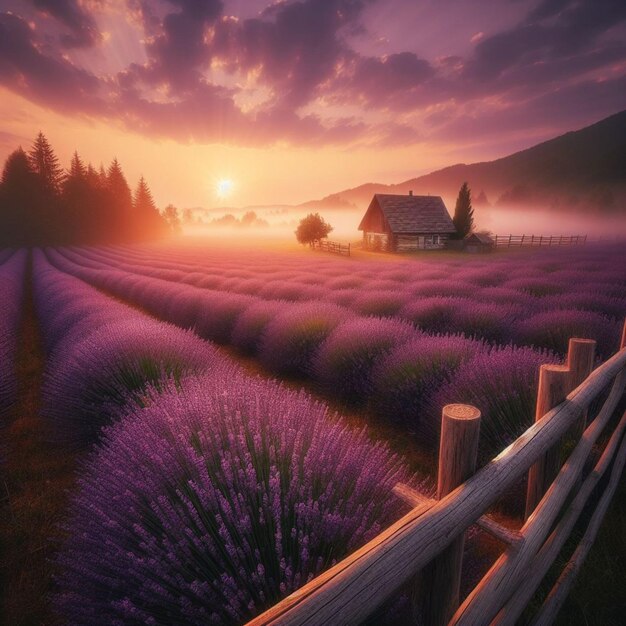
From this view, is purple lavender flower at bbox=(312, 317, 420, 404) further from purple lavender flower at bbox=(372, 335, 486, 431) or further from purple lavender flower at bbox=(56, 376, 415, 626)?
purple lavender flower at bbox=(56, 376, 415, 626)

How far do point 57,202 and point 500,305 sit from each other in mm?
51011

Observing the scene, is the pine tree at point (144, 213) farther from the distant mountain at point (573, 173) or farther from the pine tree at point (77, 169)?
the distant mountain at point (573, 173)

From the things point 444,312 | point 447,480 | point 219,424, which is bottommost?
point 444,312

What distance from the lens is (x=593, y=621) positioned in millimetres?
1510

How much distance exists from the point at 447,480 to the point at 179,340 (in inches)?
121

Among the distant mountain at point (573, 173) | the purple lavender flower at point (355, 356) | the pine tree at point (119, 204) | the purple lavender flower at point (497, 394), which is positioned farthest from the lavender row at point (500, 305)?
the distant mountain at point (573, 173)

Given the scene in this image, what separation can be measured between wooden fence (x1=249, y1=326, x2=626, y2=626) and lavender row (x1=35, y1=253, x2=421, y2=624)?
0.33m

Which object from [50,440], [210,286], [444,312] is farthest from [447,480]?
[210,286]

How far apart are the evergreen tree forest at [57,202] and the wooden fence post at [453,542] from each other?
169 feet

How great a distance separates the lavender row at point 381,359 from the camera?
8.51ft

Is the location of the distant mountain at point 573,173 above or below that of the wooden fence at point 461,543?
above

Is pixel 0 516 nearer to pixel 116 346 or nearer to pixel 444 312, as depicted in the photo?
pixel 116 346

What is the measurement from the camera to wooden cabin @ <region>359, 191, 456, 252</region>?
2989 centimetres

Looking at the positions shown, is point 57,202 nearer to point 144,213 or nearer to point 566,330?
point 144,213
